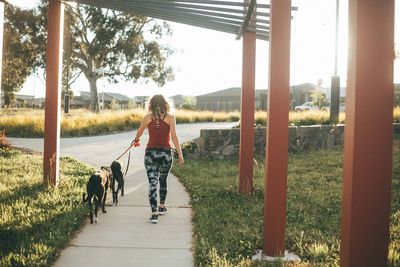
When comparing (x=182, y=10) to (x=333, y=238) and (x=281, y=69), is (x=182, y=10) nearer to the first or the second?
(x=281, y=69)

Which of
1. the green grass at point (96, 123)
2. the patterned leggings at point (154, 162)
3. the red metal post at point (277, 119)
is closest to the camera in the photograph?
the red metal post at point (277, 119)

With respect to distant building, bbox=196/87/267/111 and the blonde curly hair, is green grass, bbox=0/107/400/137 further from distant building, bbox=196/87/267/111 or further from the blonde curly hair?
distant building, bbox=196/87/267/111

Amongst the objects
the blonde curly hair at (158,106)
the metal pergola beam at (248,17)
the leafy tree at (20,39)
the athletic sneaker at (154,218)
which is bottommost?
the athletic sneaker at (154,218)

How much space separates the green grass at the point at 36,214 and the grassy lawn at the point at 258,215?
1534 millimetres

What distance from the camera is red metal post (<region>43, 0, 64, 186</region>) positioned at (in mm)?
7086

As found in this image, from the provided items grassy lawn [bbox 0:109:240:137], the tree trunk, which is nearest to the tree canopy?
the tree trunk

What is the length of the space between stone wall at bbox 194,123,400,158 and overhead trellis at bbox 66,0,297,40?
4906mm

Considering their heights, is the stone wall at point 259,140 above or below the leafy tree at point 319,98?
below

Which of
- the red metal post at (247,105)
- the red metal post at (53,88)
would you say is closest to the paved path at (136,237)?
the red metal post at (247,105)

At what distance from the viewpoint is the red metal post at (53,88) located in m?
7.09

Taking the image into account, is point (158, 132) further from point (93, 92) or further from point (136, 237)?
point (93, 92)

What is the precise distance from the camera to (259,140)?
12.4 m

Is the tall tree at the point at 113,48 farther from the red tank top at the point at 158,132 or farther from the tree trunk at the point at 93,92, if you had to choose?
the red tank top at the point at 158,132

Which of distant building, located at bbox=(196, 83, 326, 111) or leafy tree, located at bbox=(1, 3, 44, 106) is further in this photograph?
distant building, located at bbox=(196, 83, 326, 111)
